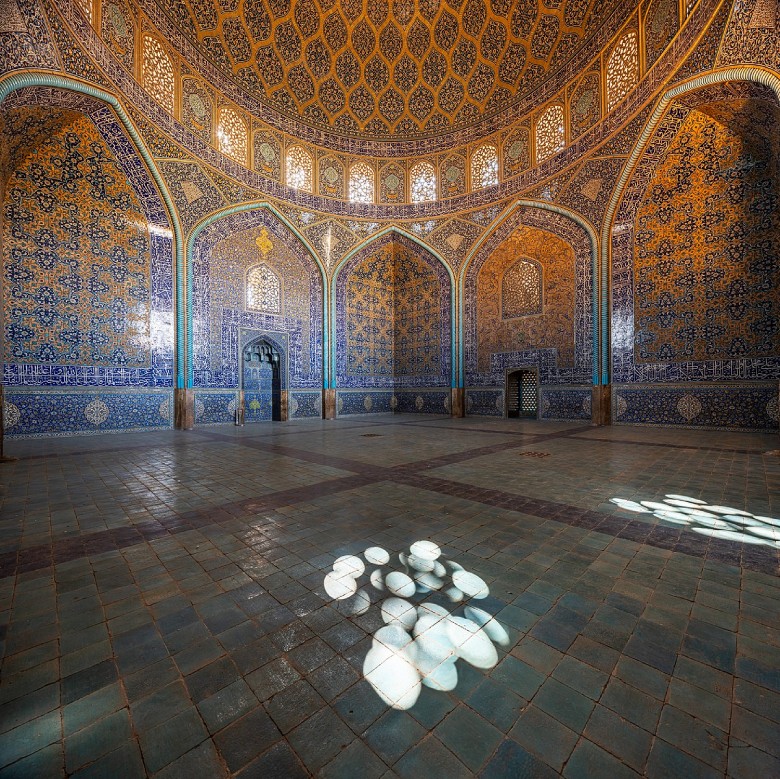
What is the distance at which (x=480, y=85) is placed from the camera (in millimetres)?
13055

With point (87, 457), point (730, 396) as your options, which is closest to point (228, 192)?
point (87, 457)

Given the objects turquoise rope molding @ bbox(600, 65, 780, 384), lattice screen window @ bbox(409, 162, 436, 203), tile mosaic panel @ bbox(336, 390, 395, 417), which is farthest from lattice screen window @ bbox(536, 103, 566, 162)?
tile mosaic panel @ bbox(336, 390, 395, 417)

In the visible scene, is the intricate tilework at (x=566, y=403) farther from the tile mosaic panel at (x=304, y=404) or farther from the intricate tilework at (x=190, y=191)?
the intricate tilework at (x=190, y=191)

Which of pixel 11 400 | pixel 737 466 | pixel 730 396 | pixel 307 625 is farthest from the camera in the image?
pixel 730 396

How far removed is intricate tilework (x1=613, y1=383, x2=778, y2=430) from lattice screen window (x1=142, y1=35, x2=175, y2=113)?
46.6 ft

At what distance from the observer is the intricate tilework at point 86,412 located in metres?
8.38

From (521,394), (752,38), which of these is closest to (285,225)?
(521,394)

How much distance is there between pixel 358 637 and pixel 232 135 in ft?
46.1

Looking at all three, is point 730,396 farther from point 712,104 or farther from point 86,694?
point 86,694

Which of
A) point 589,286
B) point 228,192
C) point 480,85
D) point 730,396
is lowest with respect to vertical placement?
point 730,396

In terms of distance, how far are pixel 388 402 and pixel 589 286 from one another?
8240 mm

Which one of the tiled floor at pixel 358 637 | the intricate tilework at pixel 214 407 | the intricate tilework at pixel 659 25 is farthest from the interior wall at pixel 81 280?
the intricate tilework at pixel 659 25

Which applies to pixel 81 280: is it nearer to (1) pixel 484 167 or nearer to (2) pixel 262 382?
(2) pixel 262 382

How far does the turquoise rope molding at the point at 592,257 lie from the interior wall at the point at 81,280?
9342mm
